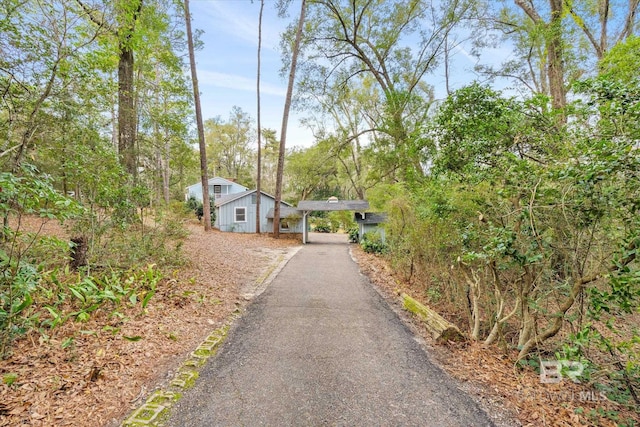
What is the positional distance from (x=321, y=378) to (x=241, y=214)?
1885cm

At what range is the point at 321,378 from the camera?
9.84 ft

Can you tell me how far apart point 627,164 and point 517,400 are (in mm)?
2392

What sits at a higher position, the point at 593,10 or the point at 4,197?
the point at 593,10

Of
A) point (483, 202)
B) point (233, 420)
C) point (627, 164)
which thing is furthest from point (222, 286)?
point (627, 164)

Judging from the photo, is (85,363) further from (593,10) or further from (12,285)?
(593,10)

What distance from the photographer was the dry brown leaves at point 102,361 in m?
2.26

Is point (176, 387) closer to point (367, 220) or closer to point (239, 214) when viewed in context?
point (367, 220)

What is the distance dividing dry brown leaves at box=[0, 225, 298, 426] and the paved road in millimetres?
530

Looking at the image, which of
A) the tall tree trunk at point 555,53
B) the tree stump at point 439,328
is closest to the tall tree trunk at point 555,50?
the tall tree trunk at point 555,53

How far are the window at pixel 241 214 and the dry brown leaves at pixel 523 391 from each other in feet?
60.4

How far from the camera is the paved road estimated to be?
2.42 metres

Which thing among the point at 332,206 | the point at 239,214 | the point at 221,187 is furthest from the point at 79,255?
the point at 221,187

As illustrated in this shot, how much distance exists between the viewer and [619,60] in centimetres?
486

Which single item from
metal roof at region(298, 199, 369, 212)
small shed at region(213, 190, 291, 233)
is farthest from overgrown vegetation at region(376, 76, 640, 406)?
small shed at region(213, 190, 291, 233)
